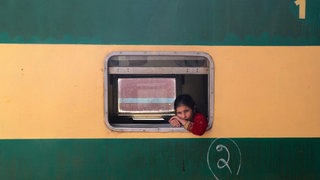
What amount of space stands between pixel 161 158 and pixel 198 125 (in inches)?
13.8

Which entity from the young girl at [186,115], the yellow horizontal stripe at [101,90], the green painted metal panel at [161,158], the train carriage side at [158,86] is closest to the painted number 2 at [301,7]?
the train carriage side at [158,86]

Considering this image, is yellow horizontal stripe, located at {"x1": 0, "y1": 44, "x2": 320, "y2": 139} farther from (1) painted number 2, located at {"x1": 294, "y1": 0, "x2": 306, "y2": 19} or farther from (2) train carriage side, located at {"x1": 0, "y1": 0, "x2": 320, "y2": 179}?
(1) painted number 2, located at {"x1": 294, "y1": 0, "x2": 306, "y2": 19}

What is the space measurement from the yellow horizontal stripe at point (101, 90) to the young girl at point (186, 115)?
0.08 m

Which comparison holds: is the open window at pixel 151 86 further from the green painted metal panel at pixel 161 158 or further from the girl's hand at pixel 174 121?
the green painted metal panel at pixel 161 158

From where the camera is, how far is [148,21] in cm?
340

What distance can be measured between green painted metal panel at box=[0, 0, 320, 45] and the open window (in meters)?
0.13

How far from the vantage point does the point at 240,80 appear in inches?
136

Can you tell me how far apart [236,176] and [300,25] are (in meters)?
1.17

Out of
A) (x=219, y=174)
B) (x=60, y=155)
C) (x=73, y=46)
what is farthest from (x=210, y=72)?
(x=60, y=155)

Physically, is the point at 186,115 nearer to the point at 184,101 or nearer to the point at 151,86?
the point at 184,101

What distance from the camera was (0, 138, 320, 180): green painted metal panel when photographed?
3.40 m

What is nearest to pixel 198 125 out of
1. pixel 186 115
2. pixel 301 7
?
pixel 186 115

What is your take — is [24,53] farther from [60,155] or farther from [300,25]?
[300,25]

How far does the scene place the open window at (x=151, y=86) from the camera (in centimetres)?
342
